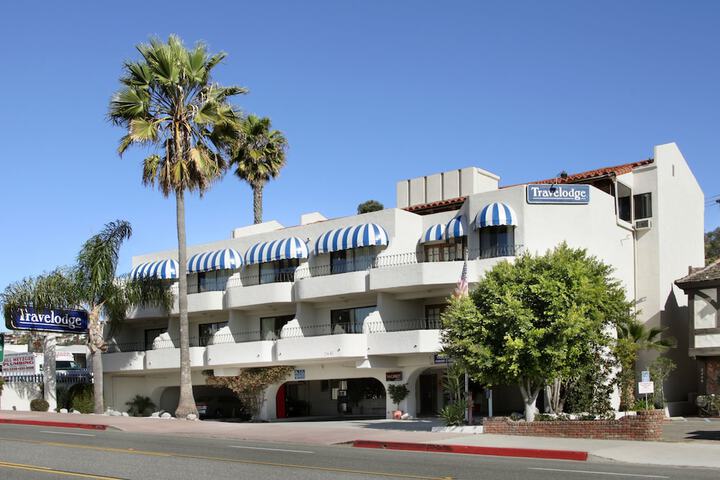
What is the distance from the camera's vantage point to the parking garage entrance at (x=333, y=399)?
→ 44.0 meters

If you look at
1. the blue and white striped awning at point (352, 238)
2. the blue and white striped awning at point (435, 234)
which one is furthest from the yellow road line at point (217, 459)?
the blue and white striped awning at point (435, 234)

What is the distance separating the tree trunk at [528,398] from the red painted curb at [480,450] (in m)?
4.84

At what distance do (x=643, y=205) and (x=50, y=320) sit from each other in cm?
2859

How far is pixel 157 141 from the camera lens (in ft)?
120

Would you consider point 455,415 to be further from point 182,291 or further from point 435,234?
point 182,291

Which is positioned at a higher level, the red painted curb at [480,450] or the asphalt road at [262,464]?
the asphalt road at [262,464]

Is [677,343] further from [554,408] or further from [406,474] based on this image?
[406,474]

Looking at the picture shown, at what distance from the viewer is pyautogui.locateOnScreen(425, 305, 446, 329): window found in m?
37.2

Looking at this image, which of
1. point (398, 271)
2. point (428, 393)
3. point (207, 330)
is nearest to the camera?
point (398, 271)

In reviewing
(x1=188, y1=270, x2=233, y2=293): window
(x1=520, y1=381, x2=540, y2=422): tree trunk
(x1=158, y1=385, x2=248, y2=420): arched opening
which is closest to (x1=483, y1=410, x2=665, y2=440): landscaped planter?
(x1=520, y1=381, x2=540, y2=422): tree trunk

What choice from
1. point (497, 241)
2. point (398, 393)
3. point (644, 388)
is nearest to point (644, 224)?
point (497, 241)

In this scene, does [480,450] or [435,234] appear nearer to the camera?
[480,450]

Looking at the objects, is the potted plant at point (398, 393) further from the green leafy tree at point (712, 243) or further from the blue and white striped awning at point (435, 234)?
the green leafy tree at point (712, 243)

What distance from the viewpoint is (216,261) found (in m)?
43.7
